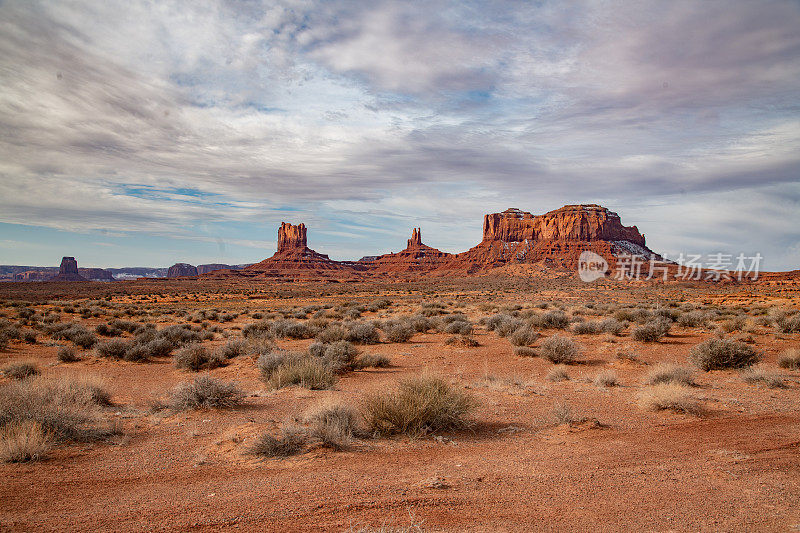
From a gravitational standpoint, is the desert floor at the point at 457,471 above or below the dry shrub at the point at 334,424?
below

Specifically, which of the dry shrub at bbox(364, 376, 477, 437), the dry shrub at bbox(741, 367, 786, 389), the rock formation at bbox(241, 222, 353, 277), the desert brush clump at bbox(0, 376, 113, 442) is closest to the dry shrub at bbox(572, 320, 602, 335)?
the dry shrub at bbox(741, 367, 786, 389)

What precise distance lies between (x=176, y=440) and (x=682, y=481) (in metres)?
7.13

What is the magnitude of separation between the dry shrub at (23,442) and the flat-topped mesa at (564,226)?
14952 cm

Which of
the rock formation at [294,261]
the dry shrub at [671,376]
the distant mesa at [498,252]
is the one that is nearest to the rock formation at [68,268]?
the distant mesa at [498,252]

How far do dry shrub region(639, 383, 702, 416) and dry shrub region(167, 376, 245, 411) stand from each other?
825 centimetres

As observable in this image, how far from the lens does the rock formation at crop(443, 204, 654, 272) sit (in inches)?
5143

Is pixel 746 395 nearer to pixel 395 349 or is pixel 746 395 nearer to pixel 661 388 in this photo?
pixel 661 388

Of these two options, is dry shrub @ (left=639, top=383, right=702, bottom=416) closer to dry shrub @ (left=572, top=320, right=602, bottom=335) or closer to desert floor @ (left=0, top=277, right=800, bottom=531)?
desert floor @ (left=0, top=277, right=800, bottom=531)

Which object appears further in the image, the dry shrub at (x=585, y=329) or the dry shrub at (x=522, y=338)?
the dry shrub at (x=585, y=329)

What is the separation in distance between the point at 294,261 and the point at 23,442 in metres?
156

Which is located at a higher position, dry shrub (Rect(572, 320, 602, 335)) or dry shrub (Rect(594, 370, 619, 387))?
dry shrub (Rect(572, 320, 602, 335))

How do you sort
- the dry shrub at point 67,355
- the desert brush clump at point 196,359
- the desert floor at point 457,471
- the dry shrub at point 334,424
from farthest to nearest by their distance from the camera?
the dry shrub at point 67,355, the desert brush clump at point 196,359, the dry shrub at point 334,424, the desert floor at point 457,471

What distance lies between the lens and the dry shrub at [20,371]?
11.9 m

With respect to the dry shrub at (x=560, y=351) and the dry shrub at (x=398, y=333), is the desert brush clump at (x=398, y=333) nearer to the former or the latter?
the dry shrub at (x=398, y=333)
